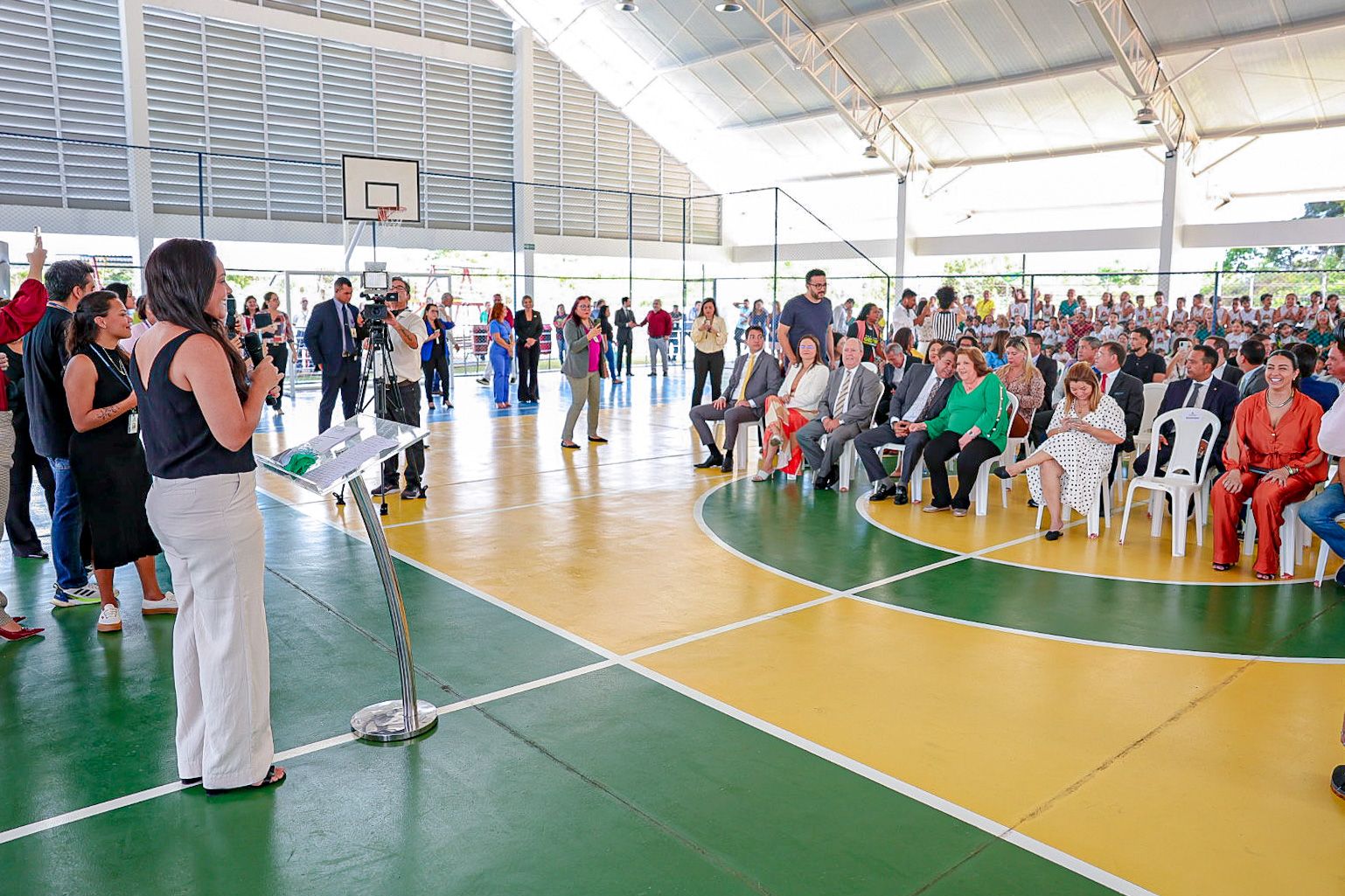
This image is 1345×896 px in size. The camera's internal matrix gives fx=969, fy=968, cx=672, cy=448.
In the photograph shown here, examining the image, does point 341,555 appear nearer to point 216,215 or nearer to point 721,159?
point 216,215

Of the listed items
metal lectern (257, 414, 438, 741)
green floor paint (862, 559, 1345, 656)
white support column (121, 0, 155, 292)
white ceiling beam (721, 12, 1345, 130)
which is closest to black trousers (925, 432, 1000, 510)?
green floor paint (862, 559, 1345, 656)

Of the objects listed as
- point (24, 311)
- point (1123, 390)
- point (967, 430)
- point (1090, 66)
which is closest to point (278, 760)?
point (24, 311)

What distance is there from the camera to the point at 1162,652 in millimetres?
4590

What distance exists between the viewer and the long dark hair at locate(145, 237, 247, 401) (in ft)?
9.57

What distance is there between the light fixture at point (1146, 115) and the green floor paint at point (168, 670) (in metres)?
17.8

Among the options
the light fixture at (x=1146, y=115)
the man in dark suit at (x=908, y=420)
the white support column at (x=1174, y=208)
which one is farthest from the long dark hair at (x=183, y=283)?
the white support column at (x=1174, y=208)

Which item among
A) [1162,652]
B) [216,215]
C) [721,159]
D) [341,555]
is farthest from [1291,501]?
[721,159]

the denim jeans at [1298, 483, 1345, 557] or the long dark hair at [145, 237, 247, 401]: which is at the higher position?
the long dark hair at [145, 237, 247, 401]

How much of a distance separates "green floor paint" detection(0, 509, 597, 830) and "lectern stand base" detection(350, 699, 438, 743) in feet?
0.31

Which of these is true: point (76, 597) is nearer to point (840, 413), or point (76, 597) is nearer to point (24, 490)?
point (24, 490)

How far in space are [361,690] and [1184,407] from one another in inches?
236

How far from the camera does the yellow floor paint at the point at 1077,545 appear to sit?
5980 millimetres

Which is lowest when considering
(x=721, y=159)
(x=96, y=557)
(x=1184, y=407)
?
(x=96, y=557)

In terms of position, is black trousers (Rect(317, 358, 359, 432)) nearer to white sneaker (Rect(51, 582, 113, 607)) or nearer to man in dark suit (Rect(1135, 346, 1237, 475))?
white sneaker (Rect(51, 582, 113, 607))
